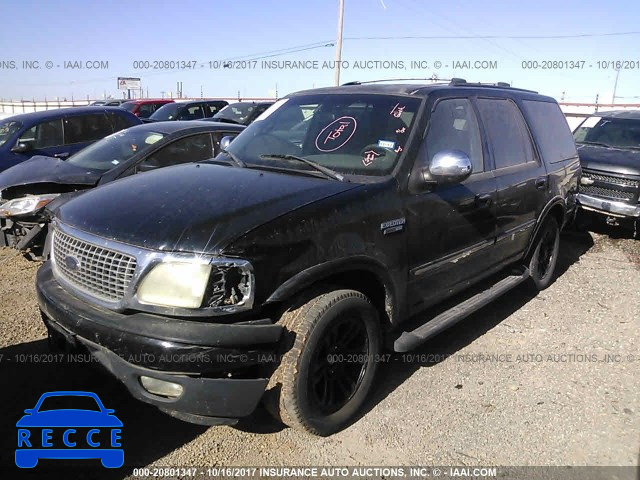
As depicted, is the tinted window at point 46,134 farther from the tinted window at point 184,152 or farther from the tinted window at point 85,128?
the tinted window at point 184,152

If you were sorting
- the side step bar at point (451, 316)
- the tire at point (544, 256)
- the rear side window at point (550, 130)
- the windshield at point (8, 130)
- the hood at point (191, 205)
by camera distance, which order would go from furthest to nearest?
the windshield at point (8, 130) < the tire at point (544, 256) < the rear side window at point (550, 130) < the side step bar at point (451, 316) < the hood at point (191, 205)

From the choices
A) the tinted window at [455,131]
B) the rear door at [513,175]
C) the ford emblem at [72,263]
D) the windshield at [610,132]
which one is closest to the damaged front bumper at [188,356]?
the ford emblem at [72,263]

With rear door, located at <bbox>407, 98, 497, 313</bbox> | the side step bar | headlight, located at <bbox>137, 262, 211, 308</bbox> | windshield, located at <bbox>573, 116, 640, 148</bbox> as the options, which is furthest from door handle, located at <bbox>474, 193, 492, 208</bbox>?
windshield, located at <bbox>573, 116, 640, 148</bbox>

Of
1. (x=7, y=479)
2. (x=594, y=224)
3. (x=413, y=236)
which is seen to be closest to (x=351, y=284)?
(x=413, y=236)

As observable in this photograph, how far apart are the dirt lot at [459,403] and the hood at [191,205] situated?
0.88 meters

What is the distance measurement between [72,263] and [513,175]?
11.2 feet

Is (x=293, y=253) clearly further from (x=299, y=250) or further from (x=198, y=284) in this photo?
(x=198, y=284)

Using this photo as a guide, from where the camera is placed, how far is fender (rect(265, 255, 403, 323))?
2.60m

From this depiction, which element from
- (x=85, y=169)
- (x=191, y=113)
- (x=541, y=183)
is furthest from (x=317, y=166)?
(x=191, y=113)

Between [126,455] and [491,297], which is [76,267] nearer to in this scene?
[126,455]

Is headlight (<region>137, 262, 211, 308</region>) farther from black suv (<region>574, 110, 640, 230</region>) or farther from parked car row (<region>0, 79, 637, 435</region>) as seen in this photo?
black suv (<region>574, 110, 640, 230</region>)

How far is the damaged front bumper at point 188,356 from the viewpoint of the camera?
240cm

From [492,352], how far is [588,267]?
307cm

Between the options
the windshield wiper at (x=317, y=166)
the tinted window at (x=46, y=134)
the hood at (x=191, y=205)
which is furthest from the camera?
the tinted window at (x=46, y=134)
